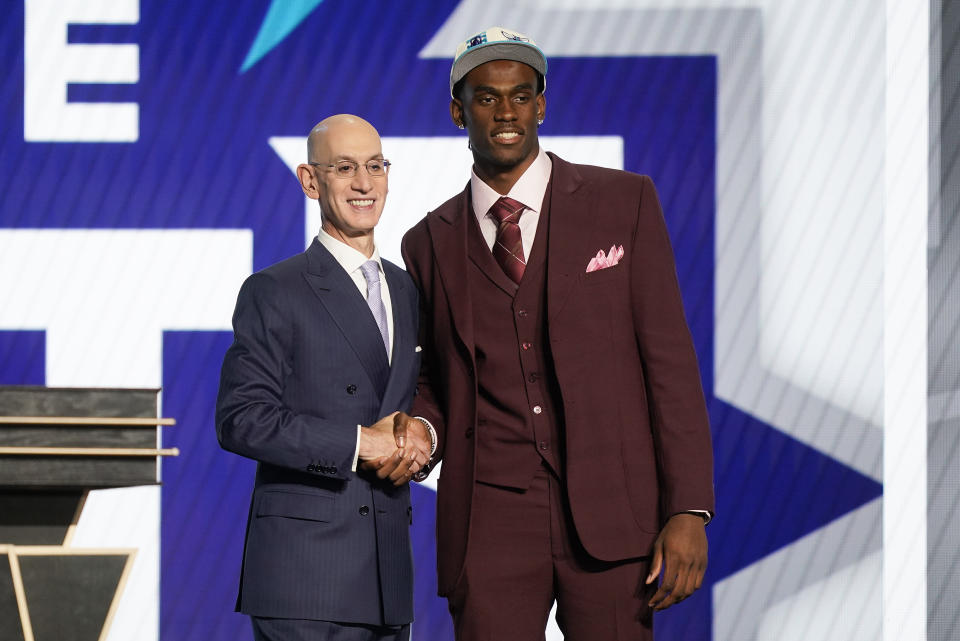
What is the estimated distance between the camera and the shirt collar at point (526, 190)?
1.92m

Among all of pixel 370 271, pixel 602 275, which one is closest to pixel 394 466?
pixel 370 271

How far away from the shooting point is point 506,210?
1.90 metres

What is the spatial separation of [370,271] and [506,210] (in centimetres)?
27

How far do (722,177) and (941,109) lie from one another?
67cm

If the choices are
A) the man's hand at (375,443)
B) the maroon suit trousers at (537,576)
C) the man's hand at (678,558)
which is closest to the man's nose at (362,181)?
the man's hand at (375,443)

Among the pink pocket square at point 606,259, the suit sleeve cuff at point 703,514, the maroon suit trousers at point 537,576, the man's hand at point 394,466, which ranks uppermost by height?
the pink pocket square at point 606,259

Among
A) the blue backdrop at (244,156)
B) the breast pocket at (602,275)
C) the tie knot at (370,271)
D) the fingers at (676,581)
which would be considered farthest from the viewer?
the blue backdrop at (244,156)

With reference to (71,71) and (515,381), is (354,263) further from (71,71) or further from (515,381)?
(71,71)

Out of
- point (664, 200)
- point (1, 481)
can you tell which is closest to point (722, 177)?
point (664, 200)

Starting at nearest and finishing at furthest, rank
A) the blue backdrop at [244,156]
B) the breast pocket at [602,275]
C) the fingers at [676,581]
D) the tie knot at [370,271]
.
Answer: the fingers at [676,581]
the breast pocket at [602,275]
the tie knot at [370,271]
the blue backdrop at [244,156]

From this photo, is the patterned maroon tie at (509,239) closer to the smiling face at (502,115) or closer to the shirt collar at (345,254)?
the smiling face at (502,115)

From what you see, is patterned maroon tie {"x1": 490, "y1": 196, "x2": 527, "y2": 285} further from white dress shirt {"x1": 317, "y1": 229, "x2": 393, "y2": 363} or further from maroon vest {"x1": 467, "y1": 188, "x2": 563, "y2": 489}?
white dress shirt {"x1": 317, "y1": 229, "x2": 393, "y2": 363}

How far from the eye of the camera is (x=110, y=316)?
10.7 feet

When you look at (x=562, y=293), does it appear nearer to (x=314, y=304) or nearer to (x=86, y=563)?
(x=314, y=304)
